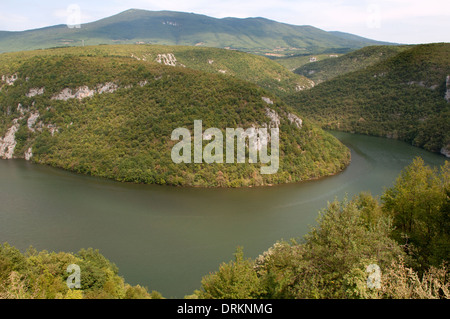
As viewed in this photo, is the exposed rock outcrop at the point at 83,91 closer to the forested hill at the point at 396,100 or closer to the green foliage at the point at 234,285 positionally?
the green foliage at the point at 234,285

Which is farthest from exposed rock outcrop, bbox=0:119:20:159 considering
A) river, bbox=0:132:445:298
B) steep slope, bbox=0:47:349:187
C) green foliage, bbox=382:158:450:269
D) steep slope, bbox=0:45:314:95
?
green foliage, bbox=382:158:450:269

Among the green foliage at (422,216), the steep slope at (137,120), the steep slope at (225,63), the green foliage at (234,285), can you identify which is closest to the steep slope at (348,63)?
the steep slope at (225,63)

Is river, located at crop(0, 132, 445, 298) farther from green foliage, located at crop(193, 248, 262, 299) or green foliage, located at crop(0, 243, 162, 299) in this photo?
green foliage, located at crop(193, 248, 262, 299)

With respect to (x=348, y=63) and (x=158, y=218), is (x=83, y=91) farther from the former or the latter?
(x=348, y=63)

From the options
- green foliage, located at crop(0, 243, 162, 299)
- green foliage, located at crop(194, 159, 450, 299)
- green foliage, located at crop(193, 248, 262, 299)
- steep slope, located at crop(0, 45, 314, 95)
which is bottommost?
green foliage, located at crop(0, 243, 162, 299)

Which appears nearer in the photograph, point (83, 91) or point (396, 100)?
Answer: point (83, 91)

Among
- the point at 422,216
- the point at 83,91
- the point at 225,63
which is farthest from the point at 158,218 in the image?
the point at 225,63
